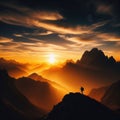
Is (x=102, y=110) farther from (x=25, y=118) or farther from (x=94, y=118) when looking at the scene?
(x=25, y=118)

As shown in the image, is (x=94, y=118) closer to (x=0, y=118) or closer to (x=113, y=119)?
(x=113, y=119)

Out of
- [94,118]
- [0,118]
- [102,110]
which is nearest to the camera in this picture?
[94,118]

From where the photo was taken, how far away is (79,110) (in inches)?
5399

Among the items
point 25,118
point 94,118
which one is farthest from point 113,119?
point 25,118

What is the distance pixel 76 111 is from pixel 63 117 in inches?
363

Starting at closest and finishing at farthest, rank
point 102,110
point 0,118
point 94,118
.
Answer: point 94,118, point 102,110, point 0,118

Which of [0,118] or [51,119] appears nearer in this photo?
[51,119]

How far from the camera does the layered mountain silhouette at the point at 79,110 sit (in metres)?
132

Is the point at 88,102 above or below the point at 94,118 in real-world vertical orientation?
above

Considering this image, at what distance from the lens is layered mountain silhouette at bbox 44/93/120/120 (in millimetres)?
132000

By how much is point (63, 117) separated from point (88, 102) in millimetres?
21448

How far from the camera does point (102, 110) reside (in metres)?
141

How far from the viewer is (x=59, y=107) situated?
465 ft

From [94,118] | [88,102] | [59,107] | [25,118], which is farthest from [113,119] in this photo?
[25,118]
